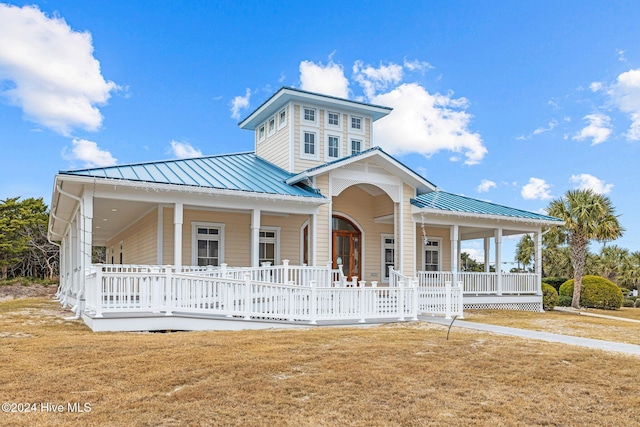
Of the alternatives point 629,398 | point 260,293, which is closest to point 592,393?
point 629,398

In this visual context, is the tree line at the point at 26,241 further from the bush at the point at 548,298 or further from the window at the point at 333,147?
the bush at the point at 548,298

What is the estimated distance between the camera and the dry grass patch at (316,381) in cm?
553

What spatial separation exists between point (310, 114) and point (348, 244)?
517cm

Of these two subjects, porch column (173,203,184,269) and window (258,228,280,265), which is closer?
porch column (173,203,184,269)

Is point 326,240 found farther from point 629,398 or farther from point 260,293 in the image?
point 629,398

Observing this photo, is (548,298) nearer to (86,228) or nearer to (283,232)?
(283,232)

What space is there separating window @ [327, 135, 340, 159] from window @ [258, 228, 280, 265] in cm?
386

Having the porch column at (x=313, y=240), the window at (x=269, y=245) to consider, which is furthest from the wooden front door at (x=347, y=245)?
the porch column at (x=313, y=240)

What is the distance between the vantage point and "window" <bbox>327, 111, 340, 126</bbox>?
837 inches

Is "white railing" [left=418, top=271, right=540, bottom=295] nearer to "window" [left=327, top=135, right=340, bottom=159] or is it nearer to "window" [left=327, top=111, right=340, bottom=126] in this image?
"window" [left=327, top=135, right=340, bottom=159]

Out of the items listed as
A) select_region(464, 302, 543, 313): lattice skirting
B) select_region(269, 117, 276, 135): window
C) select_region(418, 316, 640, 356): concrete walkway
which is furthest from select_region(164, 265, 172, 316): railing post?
select_region(464, 302, 543, 313): lattice skirting

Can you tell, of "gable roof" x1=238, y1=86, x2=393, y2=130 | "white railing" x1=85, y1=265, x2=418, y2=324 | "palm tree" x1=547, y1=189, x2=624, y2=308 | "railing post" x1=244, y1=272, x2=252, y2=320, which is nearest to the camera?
"white railing" x1=85, y1=265, x2=418, y2=324

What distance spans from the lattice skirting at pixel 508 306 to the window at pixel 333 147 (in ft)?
24.8

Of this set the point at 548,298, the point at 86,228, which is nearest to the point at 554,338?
the point at 86,228
